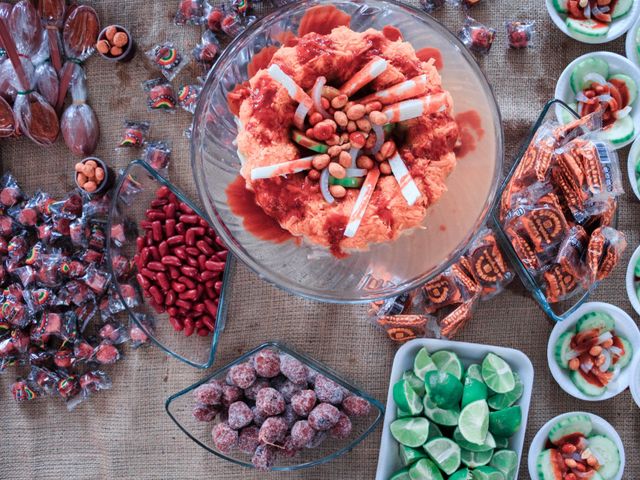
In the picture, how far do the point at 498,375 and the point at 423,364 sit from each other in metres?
0.18

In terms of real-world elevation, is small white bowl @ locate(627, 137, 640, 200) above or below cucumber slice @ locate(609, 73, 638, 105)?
below

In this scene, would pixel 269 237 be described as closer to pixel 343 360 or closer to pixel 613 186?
pixel 343 360

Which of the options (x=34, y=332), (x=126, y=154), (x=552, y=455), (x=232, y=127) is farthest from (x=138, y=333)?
(x=552, y=455)

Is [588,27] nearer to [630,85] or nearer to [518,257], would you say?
[630,85]

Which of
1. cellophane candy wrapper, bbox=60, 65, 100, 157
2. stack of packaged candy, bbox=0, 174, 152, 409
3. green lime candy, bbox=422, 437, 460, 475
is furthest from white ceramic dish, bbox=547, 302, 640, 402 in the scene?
cellophane candy wrapper, bbox=60, 65, 100, 157

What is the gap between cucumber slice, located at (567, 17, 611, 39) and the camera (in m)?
1.61

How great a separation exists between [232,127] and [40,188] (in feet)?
2.51

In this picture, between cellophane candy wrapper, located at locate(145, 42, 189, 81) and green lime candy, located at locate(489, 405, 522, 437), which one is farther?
cellophane candy wrapper, located at locate(145, 42, 189, 81)

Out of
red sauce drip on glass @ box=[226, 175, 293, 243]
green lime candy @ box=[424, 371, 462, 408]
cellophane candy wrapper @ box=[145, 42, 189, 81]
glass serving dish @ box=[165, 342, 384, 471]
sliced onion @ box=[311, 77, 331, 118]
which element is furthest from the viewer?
cellophane candy wrapper @ box=[145, 42, 189, 81]

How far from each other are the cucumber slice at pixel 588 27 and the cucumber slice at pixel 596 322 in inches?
28.3

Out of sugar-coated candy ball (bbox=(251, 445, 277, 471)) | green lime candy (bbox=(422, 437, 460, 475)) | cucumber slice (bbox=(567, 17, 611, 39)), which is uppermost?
cucumber slice (bbox=(567, 17, 611, 39))

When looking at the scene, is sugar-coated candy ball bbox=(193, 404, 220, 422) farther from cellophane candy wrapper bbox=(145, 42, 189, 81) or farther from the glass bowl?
cellophane candy wrapper bbox=(145, 42, 189, 81)

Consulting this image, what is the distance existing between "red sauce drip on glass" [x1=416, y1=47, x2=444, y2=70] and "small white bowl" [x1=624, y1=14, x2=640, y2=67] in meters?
0.63

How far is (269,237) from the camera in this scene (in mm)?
1365
